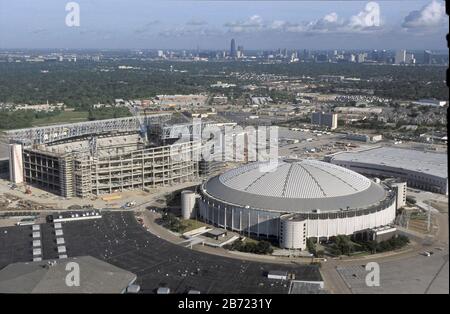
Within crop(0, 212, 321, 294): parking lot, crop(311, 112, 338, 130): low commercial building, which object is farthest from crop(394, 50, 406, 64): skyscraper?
crop(0, 212, 321, 294): parking lot

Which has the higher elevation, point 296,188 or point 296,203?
point 296,188

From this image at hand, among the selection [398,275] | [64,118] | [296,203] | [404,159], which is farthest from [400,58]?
[398,275]

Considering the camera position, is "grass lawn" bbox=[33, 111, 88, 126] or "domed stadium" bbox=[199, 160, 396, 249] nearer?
"domed stadium" bbox=[199, 160, 396, 249]

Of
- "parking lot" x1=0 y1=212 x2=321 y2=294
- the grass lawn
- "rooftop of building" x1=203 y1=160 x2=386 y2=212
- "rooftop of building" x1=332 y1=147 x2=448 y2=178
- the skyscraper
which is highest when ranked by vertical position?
the skyscraper

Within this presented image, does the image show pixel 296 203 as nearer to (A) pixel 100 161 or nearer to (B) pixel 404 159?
(A) pixel 100 161

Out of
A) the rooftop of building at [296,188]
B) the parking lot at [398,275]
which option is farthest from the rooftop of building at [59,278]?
the rooftop of building at [296,188]

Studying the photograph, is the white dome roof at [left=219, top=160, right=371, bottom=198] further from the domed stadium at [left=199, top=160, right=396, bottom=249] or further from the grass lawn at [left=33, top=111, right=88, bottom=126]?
the grass lawn at [left=33, top=111, right=88, bottom=126]

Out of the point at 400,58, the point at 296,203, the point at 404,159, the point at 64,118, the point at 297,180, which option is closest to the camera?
the point at 296,203
